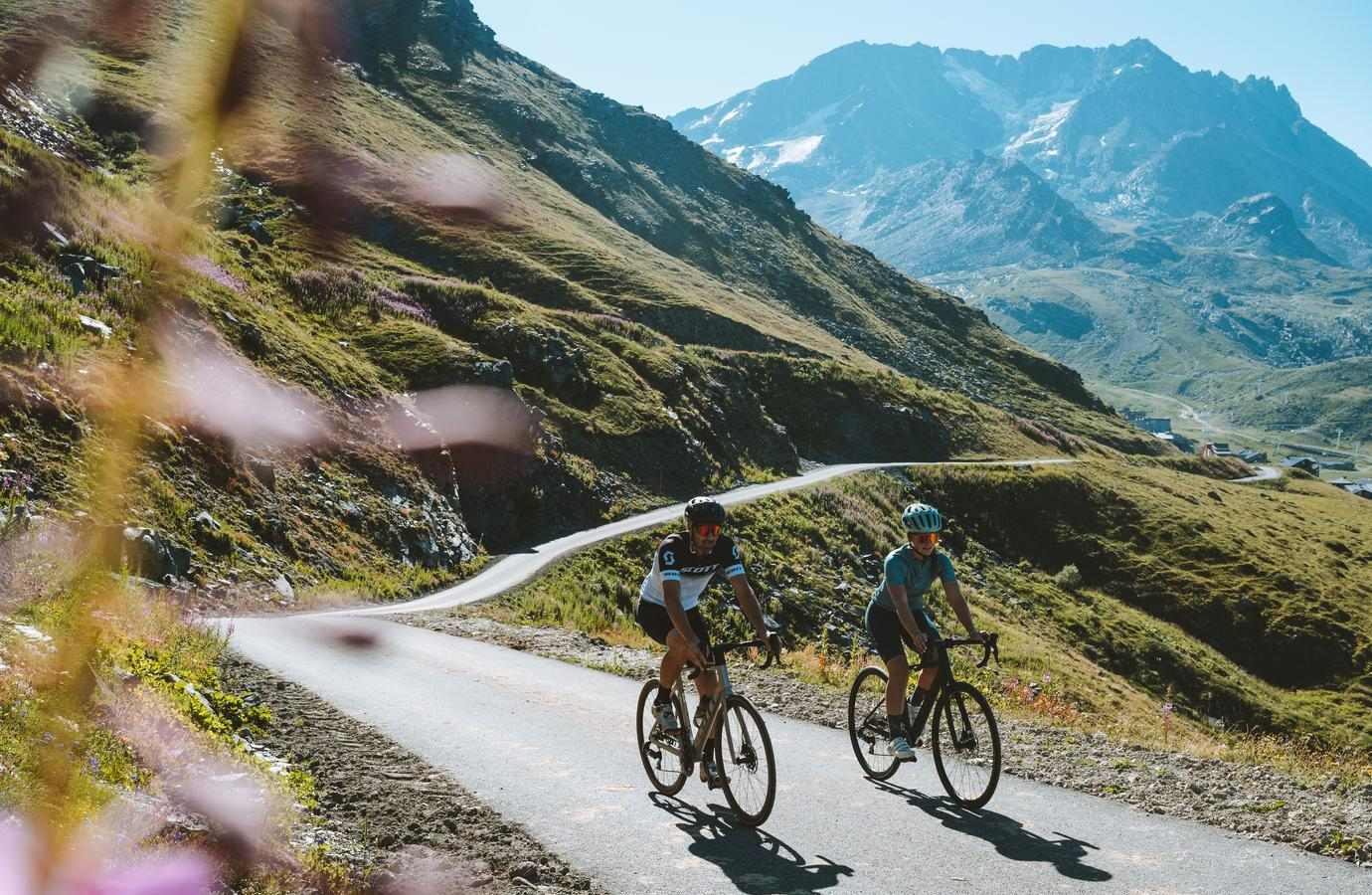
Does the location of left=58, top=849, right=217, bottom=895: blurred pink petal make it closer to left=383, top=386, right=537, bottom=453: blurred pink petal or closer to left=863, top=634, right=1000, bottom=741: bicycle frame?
left=863, top=634, right=1000, bottom=741: bicycle frame

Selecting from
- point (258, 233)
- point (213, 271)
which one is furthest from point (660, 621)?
point (258, 233)

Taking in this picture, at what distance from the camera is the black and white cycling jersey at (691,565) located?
8922mm

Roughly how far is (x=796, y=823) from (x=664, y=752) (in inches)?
64.6

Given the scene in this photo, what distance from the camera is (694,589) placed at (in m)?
9.09

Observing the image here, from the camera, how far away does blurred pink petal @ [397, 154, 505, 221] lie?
98.8 m

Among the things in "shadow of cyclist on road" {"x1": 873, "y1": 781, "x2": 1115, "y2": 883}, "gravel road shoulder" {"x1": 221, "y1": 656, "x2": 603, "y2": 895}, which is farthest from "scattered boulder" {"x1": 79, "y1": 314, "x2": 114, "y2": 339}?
"shadow of cyclist on road" {"x1": 873, "y1": 781, "x2": 1115, "y2": 883}

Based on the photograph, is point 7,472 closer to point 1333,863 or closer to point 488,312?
point 1333,863

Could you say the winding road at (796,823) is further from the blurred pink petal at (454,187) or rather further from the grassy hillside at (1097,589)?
the blurred pink petal at (454,187)

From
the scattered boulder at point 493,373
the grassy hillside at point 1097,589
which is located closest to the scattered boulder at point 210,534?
the grassy hillside at point 1097,589

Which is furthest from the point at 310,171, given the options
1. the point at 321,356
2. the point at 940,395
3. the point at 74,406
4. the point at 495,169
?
the point at 74,406

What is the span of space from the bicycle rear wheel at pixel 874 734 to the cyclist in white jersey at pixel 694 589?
2.40 meters

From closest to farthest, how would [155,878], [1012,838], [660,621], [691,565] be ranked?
[155,878], [1012,838], [691,565], [660,621]

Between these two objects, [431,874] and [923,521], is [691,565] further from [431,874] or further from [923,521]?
[431,874]

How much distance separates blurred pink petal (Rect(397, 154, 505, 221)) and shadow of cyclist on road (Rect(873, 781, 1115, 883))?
96.8 meters
